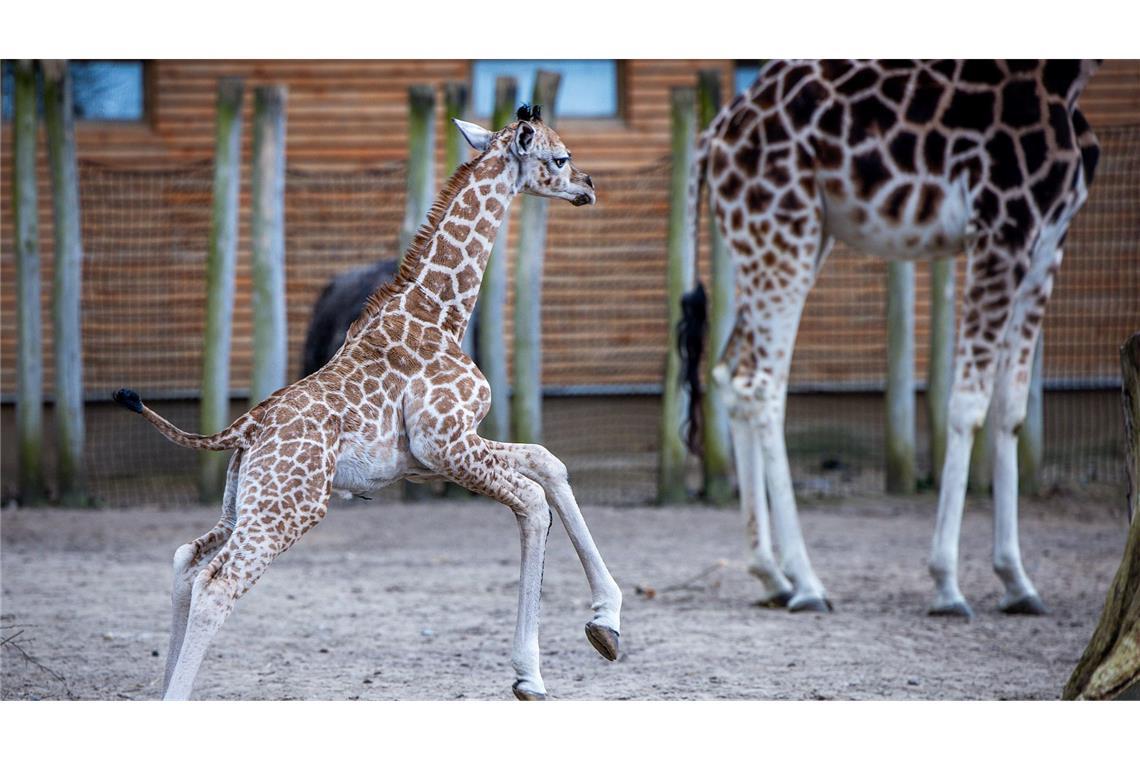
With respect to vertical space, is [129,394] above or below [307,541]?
above

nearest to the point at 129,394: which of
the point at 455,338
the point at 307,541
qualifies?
the point at 455,338

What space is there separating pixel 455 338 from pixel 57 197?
5.30 meters

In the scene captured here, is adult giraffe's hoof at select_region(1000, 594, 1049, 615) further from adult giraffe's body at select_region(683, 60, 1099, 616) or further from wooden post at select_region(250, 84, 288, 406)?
wooden post at select_region(250, 84, 288, 406)

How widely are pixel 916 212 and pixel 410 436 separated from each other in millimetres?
2950

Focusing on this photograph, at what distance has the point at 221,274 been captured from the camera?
27.7 feet

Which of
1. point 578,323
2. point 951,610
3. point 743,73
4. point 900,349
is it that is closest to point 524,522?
point 951,610

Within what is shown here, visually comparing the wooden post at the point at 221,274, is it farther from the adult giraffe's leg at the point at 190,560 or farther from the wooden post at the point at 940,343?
the adult giraffe's leg at the point at 190,560

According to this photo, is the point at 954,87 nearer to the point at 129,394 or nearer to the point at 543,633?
the point at 543,633

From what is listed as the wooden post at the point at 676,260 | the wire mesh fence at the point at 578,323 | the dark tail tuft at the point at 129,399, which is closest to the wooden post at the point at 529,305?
the wooden post at the point at 676,260

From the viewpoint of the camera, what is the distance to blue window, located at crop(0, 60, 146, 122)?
11.0 metres

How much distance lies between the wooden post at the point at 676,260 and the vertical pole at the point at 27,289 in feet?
12.6

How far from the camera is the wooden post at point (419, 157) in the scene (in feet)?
28.0

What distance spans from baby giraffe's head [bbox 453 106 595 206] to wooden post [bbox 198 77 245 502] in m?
4.74
